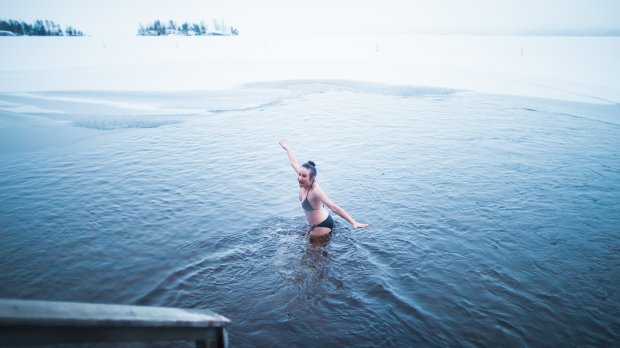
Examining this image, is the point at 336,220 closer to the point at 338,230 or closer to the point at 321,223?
the point at 338,230

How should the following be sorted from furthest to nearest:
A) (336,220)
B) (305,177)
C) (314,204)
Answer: (336,220), (314,204), (305,177)

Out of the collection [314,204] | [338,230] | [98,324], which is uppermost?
[98,324]

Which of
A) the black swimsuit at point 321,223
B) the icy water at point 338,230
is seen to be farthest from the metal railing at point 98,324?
Result: the black swimsuit at point 321,223

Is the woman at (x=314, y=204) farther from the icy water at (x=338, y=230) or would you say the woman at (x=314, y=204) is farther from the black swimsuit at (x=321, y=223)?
the icy water at (x=338, y=230)

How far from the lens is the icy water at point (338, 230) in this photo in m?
4.53

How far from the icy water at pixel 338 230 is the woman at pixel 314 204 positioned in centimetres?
28

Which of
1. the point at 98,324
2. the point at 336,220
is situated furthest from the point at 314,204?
the point at 98,324

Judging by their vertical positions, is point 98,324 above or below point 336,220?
above

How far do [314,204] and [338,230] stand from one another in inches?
36.8

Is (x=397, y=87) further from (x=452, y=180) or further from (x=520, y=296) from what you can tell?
(x=520, y=296)

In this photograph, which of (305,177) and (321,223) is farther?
(321,223)

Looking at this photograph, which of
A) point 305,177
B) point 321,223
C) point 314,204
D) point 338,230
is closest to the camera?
point 305,177

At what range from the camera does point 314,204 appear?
6.12 meters

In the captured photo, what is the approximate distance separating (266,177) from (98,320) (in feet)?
28.1
